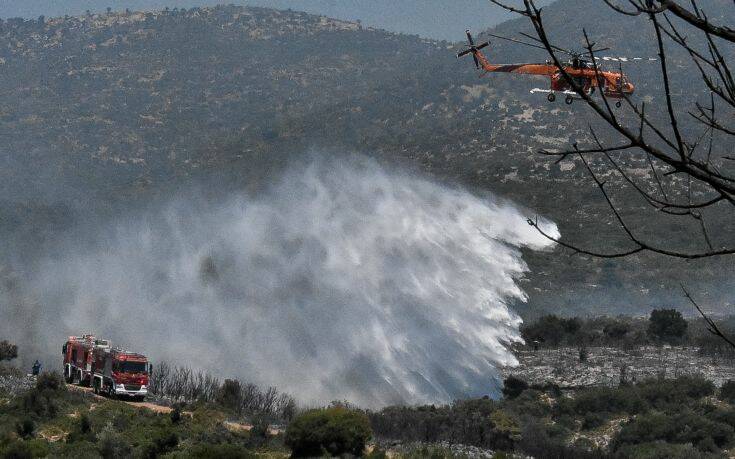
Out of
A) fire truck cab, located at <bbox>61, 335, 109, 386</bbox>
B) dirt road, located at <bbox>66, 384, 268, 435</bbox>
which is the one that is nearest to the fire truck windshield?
dirt road, located at <bbox>66, 384, 268, 435</bbox>

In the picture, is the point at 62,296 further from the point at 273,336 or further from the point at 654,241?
the point at 654,241

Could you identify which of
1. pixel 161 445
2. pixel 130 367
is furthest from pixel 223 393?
pixel 161 445

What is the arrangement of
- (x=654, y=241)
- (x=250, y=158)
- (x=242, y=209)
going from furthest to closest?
(x=250, y=158) < (x=654, y=241) < (x=242, y=209)

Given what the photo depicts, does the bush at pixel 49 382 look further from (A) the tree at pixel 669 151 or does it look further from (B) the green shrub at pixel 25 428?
(A) the tree at pixel 669 151

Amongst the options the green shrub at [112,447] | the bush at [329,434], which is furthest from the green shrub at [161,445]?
the bush at [329,434]

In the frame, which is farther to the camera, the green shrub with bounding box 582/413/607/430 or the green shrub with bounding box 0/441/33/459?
the green shrub with bounding box 582/413/607/430

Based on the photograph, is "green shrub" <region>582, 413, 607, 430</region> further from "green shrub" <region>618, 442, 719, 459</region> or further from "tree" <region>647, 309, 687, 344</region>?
"tree" <region>647, 309, 687, 344</region>

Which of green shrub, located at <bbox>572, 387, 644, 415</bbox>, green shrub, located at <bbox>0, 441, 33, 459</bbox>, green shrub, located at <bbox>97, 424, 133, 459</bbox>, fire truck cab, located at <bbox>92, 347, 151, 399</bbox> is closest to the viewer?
green shrub, located at <bbox>0, 441, 33, 459</bbox>

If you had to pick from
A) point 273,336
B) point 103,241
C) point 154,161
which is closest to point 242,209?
point 103,241
